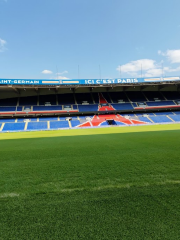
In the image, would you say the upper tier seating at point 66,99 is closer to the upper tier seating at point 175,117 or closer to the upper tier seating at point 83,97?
the upper tier seating at point 83,97

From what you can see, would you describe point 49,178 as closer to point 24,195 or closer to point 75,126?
point 24,195

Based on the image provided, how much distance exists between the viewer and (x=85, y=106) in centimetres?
3891

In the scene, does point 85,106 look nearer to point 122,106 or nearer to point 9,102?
point 122,106

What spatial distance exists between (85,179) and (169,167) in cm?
213

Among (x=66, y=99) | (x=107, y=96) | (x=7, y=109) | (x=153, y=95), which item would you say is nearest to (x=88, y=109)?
(x=66, y=99)

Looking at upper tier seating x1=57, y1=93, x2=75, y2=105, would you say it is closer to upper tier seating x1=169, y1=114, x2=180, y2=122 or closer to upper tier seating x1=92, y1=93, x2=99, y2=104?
upper tier seating x1=92, y1=93, x2=99, y2=104

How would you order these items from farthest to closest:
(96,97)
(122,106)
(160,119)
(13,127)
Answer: (96,97) < (122,106) < (160,119) < (13,127)

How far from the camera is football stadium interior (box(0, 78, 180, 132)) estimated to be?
32.9 metres

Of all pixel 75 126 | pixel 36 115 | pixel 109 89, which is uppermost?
pixel 109 89

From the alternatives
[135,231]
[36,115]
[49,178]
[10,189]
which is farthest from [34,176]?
[36,115]

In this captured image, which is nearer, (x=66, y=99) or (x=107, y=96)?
(x=66, y=99)

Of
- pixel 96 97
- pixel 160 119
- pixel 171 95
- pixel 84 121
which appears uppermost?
pixel 171 95

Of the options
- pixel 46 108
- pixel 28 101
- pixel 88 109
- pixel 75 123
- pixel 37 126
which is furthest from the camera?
pixel 88 109

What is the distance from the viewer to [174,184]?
9.02ft
